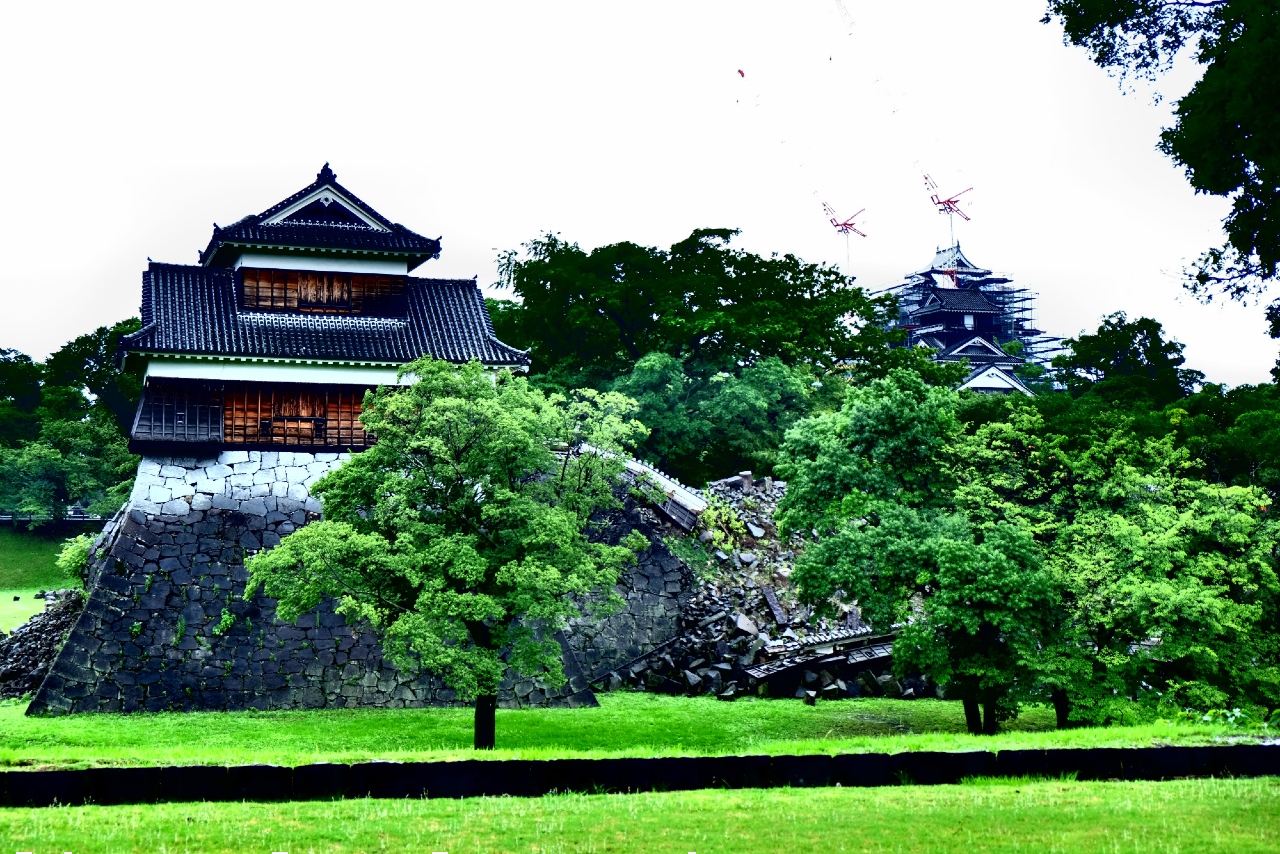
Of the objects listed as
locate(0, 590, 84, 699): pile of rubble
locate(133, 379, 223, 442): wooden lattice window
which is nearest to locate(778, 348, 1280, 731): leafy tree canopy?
locate(133, 379, 223, 442): wooden lattice window

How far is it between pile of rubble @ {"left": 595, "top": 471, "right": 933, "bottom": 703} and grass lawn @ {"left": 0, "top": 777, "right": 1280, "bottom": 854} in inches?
600

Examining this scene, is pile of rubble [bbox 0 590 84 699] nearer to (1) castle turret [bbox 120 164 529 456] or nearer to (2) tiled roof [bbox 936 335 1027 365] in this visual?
(1) castle turret [bbox 120 164 529 456]

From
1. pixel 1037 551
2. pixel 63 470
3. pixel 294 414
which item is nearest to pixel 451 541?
pixel 294 414

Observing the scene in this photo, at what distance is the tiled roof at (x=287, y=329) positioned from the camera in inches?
1198

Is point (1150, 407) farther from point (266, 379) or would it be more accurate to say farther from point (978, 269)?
point (978, 269)

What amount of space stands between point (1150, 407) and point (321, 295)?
23.6m

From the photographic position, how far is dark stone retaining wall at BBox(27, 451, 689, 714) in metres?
26.9

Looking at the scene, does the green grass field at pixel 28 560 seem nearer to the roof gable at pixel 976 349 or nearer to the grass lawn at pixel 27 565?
the grass lawn at pixel 27 565

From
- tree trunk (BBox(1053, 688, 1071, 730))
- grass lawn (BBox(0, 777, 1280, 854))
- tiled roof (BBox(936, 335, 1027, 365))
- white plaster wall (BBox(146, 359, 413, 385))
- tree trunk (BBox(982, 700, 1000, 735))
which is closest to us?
grass lawn (BBox(0, 777, 1280, 854))

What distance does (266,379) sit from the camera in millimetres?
30781

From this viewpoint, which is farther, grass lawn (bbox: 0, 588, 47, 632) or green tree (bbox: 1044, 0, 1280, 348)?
grass lawn (bbox: 0, 588, 47, 632)

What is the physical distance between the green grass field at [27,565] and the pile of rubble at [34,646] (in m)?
12.2

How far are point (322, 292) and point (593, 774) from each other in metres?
20.4

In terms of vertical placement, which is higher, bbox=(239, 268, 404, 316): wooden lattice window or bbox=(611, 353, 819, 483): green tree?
bbox=(239, 268, 404, 316): wooden lattice window
